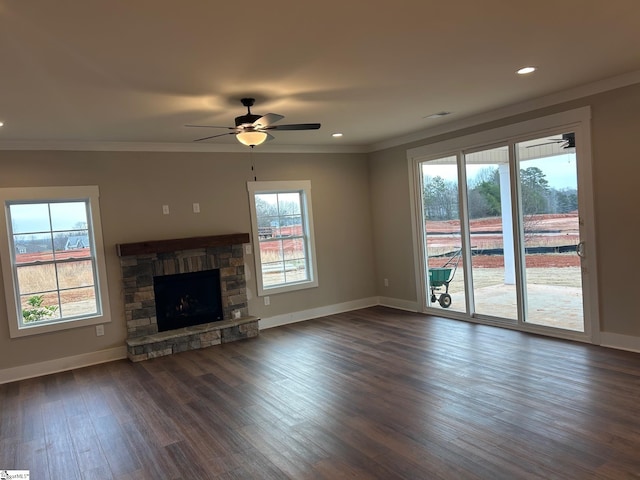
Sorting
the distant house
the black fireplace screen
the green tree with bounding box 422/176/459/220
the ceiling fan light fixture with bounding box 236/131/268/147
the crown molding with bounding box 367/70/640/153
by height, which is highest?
the crown molding with bounding box 367/70/640/153

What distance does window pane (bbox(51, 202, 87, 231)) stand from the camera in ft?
17.3

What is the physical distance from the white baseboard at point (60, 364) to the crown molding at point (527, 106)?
15.6ft

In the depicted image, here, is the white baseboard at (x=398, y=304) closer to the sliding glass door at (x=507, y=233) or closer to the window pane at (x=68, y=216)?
the sliding glass door at (x=507, y=233)

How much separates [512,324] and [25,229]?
19.0 ft

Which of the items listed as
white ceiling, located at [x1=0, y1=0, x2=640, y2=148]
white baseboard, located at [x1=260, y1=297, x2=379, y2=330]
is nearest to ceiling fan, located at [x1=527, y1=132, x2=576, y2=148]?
white ceiling, located at [x1=0, y1=0, x2=640, y2=148]

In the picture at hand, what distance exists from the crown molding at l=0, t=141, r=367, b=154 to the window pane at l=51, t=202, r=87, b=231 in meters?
0.66

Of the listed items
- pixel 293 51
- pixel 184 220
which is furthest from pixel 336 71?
pixel 184 220

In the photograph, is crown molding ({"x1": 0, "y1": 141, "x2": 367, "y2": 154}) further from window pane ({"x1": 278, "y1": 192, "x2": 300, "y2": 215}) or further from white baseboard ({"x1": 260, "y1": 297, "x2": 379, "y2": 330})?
white baseboard ({"x1": 260, "y1": 297, "x2": 379, "y2": 330})

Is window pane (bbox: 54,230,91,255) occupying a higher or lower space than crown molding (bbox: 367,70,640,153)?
lower

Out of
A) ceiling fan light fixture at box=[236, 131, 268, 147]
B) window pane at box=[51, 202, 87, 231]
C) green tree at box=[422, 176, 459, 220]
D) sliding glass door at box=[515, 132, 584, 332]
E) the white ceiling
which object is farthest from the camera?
green tree at box=[422, 176, 459, 220]

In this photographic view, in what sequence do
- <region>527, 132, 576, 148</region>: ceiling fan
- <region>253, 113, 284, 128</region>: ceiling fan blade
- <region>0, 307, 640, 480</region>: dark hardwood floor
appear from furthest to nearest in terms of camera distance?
<region>527, 132, 576, 148</region>: ceiling fan, <region>253, 113, 284, 128</region>: ceiling fan blade, <region>0, 307, 640, 480</region>: dark hardwood floor

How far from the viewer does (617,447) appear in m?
2.69

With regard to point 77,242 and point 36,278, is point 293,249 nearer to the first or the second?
point 77,242

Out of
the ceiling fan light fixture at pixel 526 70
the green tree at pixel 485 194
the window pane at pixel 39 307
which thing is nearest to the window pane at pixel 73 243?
the window pane at pixel 39 307
